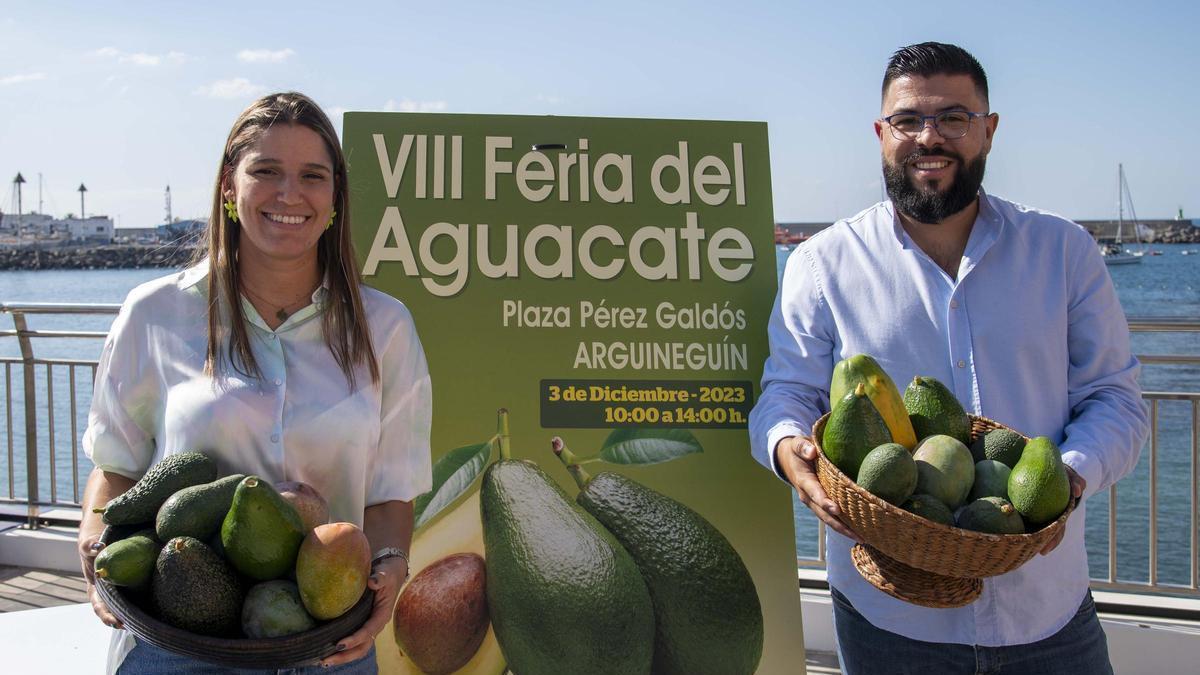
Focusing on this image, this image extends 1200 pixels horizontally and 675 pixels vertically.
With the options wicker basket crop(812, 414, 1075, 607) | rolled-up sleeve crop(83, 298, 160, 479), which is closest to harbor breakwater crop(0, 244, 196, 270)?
rolled-up sleeve crop(83, 298, 160, 479)

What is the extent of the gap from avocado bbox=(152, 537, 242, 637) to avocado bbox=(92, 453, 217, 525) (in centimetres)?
13

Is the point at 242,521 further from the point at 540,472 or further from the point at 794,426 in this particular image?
the point at 540,472

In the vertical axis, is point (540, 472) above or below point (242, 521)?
below

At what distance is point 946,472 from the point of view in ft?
5.56

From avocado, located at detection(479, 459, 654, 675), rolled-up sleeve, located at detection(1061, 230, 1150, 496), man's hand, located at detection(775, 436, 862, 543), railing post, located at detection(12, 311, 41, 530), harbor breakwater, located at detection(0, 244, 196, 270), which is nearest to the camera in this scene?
man's hand, located at detection(775, 436, 862, 543)

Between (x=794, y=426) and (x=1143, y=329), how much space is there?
2063 millimetres

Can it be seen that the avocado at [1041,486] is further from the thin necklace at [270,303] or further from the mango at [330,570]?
the thin necklace at [270,303]

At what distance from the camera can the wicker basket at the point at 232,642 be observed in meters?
1.45

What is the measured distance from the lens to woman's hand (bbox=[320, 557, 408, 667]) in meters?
1.57

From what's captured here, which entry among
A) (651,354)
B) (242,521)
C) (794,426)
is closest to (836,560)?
(794,426)

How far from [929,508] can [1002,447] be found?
259 millimetres

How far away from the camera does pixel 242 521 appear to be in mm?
1488

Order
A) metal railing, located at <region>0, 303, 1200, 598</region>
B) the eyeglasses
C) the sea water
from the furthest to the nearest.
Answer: the sea water → metal railing, located at <region>0, 303, 1200, 598</region> → the eyeglasses

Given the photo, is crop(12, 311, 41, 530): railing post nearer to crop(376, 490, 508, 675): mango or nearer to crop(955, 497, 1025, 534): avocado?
crop(376, 490, 508, 675): mango
